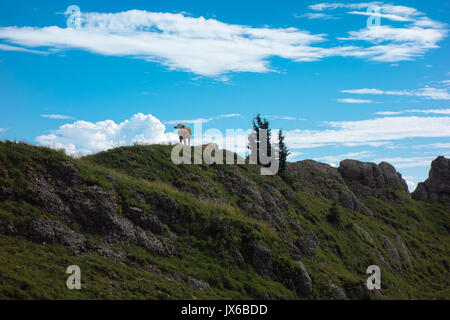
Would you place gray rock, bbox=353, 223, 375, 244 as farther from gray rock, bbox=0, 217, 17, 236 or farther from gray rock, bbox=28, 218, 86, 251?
gray rock, bbox=0, 217, 17, 236

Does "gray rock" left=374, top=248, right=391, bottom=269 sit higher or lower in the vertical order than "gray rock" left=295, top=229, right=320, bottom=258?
lower

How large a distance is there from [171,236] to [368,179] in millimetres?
71290

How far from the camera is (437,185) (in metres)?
109

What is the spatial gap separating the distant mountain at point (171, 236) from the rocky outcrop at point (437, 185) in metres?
45.4

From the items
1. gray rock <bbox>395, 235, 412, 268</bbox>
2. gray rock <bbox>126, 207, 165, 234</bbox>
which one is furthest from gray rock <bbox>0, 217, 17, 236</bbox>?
gray rock <bbox>395, 235, 412, 268</bbox>

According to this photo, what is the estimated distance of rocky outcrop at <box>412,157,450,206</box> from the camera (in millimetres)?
107375

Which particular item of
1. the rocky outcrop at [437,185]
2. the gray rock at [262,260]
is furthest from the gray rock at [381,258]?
the rocky outcrop at [437,185]

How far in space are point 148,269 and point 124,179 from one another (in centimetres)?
1129

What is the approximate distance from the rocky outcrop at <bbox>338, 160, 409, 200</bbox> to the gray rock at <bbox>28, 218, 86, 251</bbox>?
7326cm

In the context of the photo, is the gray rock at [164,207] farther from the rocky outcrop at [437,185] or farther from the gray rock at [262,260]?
the rocky outcrop at [437,185]

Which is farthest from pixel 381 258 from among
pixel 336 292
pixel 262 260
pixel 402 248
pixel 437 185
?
pixel 437 185

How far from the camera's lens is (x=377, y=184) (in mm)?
95812
